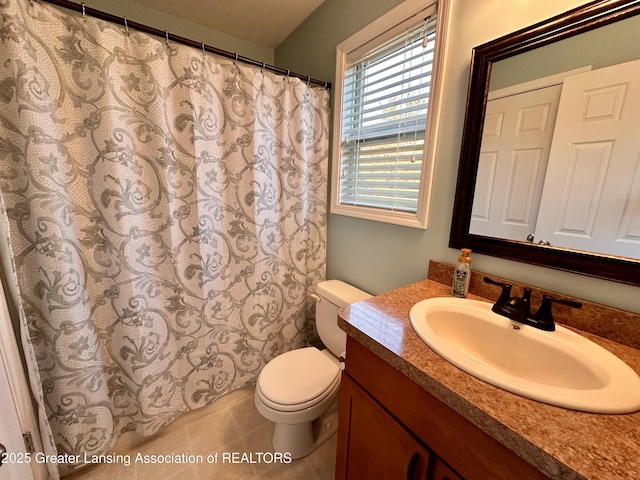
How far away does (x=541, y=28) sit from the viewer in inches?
30.6

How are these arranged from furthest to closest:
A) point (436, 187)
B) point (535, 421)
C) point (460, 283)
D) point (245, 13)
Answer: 1. point (245, 13)
2. point (436, 187)
3. point (460, 283)
4. point (535, 421)

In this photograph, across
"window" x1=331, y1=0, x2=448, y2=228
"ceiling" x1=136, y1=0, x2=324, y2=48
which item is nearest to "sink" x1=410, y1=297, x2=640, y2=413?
"window" x1=331, y1=0, x2=448, y2=228

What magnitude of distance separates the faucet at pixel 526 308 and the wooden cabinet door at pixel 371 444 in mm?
470

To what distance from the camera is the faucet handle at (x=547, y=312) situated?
2.39ft

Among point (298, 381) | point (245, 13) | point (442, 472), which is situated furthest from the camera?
point (245, 13)

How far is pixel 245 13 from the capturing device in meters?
1.57

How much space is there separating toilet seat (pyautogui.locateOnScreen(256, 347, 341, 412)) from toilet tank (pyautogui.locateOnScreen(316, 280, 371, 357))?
→ 0.32 feet

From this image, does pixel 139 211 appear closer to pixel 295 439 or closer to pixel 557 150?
pixel 295 439

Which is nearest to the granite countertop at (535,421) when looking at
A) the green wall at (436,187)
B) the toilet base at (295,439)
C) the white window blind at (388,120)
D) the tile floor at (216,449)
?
the green wall at (436,187)

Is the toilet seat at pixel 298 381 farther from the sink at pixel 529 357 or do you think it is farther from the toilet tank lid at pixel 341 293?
→ the sink at pixel 529 357

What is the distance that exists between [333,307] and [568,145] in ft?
3.74

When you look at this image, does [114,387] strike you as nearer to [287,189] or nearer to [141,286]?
[141,286]

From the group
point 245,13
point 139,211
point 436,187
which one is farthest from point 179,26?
point 436,187

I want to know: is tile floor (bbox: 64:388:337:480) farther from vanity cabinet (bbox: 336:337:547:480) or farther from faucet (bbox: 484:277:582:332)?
faucet (bbox: 484:277:582:332)
